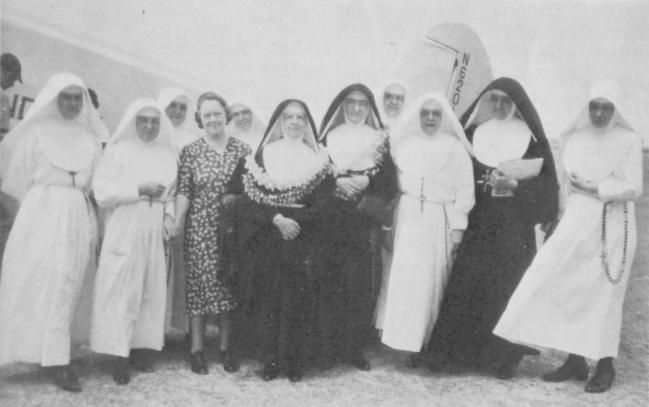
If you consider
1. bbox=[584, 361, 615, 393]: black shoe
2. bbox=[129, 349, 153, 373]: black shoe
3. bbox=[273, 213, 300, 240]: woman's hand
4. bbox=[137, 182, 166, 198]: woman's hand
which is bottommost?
bbox=[129, 349, 153, 373]: black shoe

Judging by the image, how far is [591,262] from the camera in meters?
3.50

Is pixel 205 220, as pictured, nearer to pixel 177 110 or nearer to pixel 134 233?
pixel 134 233

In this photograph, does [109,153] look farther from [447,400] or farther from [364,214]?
[447,400]

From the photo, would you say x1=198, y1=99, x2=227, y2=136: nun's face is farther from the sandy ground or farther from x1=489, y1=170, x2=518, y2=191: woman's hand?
x1=489, y1=170, x2=518, y2=191: woman's hand

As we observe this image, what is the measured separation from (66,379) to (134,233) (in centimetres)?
89

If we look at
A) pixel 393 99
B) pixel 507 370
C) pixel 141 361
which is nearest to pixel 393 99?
pixel 393 99

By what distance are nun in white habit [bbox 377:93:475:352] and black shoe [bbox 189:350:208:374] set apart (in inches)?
45.1

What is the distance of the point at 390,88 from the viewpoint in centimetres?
495

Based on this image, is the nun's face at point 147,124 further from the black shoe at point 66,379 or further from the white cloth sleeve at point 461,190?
the white cloth sleeve at point 461,190

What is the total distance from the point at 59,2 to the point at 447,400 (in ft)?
11.4

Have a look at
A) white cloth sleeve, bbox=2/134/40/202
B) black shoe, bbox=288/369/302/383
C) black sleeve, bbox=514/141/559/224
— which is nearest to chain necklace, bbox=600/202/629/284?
black sleeve, bbox=514/141/559/224

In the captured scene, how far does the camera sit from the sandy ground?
10.7 ft

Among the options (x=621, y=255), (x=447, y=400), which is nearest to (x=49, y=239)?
(x=447, y=400)

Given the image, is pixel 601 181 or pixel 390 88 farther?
pixel 390 88
